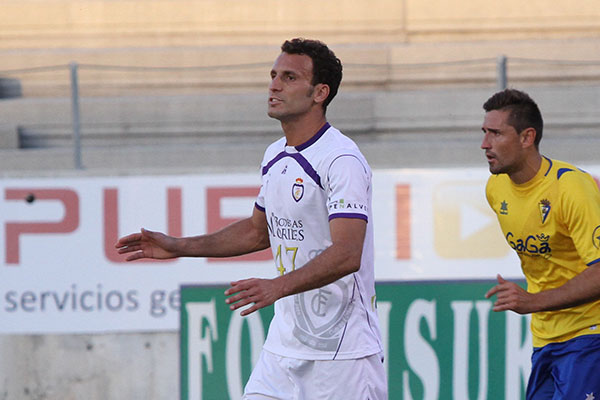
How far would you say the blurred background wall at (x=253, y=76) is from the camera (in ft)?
29.7

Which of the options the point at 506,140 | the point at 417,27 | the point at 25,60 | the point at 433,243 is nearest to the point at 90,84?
the point at 25,60

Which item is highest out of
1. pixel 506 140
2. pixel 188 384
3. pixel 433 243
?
pixel 506 140

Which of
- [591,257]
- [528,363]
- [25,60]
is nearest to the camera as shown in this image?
[591,257]

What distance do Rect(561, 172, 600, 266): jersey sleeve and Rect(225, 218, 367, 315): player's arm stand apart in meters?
1.07

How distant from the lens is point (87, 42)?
11398 millimetres

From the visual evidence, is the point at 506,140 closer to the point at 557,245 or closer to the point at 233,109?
the point at 557,245

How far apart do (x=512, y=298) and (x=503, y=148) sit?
81cm

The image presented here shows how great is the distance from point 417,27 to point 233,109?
2.74 metres

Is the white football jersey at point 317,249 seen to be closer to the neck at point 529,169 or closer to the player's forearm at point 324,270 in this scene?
the player's forearm at point 324,270

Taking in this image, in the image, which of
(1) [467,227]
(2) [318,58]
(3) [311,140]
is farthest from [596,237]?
(1) [467,227]

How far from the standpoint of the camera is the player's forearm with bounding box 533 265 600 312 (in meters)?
3.95

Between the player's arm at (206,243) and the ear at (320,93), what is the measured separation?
623mm

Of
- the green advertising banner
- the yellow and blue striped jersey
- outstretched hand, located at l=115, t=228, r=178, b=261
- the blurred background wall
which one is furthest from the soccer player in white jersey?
the blurred background wall

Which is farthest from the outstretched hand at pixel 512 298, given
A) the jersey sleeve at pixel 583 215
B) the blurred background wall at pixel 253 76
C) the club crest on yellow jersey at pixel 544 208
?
the blurred background wall at pixel 253 76
